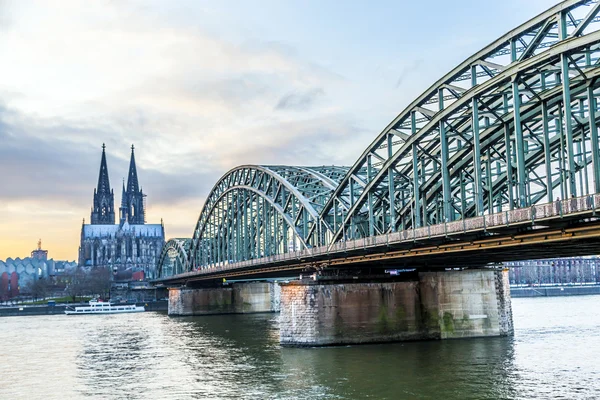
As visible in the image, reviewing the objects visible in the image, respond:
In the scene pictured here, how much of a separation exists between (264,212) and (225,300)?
39.8m

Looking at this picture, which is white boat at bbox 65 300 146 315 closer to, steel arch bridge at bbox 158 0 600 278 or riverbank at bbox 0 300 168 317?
riverbank at bbox 0 300 168 317

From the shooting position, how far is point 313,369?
46.3 m

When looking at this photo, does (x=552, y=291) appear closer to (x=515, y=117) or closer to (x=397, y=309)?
(x=397, y=309)

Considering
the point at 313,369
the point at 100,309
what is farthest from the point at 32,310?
the point at 313,369

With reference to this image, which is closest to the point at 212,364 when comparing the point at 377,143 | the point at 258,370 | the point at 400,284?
the point at 258,370

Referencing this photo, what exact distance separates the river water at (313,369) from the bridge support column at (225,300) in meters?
57.4

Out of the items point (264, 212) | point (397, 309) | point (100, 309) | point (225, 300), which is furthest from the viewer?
point (100, 309)

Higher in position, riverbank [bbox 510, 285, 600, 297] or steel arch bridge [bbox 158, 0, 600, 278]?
steel arch bridge [bbox 158, 0, 600, 278]

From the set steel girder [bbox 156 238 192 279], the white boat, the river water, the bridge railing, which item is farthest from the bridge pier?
the white boat

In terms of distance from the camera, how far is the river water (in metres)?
38.6

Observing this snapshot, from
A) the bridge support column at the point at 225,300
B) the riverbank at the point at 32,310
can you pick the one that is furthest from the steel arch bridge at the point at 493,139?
the riverbank at the point at 32,310

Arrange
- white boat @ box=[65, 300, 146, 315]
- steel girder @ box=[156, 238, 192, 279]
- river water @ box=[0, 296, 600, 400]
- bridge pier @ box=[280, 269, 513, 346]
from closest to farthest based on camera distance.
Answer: river water @ box=[0, 296, 600, 400]
bridge pier @ box=[280, 269, 513, 346]
white boat @ box=[65, 300, 146, 315]
steel girder @ box=[156, 238, 192, 279]

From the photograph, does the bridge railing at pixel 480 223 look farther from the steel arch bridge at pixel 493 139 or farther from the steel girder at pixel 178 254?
the steel girder at pixel 178 254

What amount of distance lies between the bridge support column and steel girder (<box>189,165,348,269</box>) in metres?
5.67
